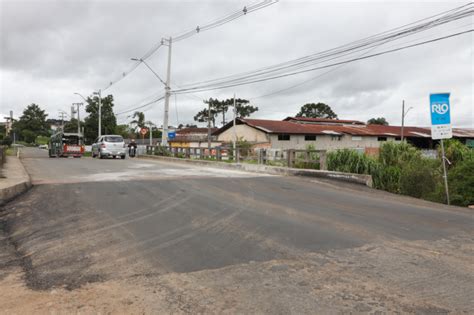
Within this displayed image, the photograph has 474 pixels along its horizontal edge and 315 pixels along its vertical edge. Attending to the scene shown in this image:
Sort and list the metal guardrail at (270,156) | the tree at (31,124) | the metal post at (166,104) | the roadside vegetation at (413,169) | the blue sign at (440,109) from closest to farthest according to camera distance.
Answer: the blue sign at (440,109)
the roadside vegetation at (413,169)
the metal guardrail at (270,156)
the metal post at (166,104)
the tree at (31,124)

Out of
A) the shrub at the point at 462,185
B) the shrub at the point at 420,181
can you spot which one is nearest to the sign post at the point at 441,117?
the shrub at the point at 462,185

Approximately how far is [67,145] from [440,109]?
30556mm

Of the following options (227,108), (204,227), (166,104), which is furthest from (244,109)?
(204,227)

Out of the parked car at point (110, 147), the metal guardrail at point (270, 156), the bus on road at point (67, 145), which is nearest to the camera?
the metal guardrail at point (270, 156)

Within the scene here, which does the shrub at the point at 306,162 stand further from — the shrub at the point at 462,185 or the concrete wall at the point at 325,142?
the concrete wall at the point at 325,142

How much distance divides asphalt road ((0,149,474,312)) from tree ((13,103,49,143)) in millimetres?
152419

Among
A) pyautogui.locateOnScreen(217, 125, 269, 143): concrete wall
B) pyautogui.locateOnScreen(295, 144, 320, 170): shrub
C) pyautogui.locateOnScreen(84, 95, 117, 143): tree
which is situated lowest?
pyautogui.locateOnScreen(295, 144, 320, 170): shrub

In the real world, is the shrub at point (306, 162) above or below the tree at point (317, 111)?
below

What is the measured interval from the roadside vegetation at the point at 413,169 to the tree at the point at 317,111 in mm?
87526

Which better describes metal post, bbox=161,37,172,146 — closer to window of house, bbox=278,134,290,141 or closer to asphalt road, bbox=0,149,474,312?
window of house, bbox=278,134,290,141

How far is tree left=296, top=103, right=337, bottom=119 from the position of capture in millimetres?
102562

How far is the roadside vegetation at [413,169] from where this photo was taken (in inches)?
440

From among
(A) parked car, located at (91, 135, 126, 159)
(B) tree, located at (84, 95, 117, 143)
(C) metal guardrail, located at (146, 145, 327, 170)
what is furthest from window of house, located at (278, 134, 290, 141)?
(B) tree, located at (84, 95, 117, 143)

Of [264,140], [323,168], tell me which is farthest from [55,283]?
[264,140]
